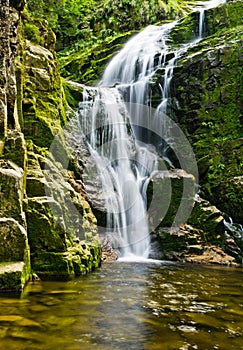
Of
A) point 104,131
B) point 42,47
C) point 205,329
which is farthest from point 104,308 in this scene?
point 104,131

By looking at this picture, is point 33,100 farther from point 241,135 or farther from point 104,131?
point 241,135

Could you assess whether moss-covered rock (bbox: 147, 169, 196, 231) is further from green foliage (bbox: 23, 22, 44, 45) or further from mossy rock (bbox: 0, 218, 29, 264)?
mossy rock (bbox: 0, 218, 29, 264)

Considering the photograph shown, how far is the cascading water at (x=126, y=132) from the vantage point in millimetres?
9648

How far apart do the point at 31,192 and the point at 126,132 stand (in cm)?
667

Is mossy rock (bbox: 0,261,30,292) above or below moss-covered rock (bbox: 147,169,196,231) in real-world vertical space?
below

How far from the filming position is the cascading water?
9648 mm

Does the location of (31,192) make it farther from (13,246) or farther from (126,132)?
(126,132)

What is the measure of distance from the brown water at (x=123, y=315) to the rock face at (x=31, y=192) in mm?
440

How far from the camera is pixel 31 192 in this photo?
5.87 meters

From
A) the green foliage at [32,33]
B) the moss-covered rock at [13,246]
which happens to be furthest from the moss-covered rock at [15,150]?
the green foliage at [32,33]

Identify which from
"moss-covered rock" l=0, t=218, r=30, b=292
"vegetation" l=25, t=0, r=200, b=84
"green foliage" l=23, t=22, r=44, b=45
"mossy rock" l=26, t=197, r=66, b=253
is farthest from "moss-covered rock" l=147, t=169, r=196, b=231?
"vegetation" l=25, t=0, r=200, b=84

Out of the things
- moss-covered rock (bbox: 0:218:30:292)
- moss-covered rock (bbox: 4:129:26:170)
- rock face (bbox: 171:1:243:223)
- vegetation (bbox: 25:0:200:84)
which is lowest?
moss-covered rock (bbox: 0:218:30:292)

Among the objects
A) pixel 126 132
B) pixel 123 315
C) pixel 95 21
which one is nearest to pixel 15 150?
pixel 123 315

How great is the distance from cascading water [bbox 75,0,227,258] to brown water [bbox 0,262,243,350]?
3719 millimetres
